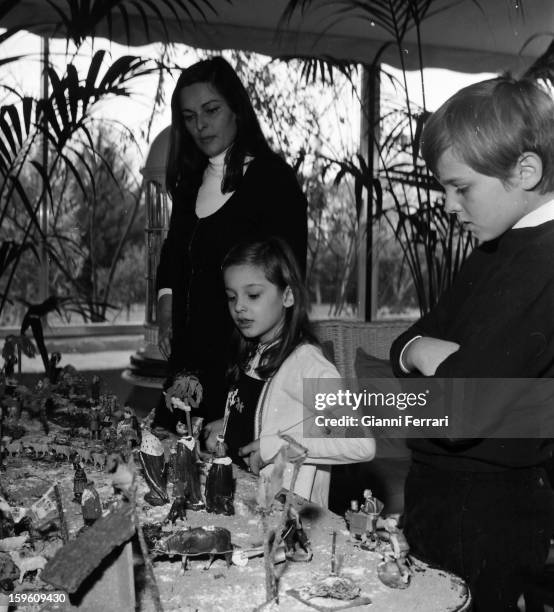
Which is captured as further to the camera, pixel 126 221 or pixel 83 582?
pixel 126 221

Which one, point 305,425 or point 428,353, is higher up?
point 428,353

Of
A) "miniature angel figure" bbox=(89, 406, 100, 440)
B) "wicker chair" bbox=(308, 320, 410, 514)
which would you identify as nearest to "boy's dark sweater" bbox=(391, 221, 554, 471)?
"miniature angel figure" bbox=(89, 406, 100, 440)

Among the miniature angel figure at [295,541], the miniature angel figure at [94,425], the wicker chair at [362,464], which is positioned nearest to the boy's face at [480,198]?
the miniature angel figure at [295,541]

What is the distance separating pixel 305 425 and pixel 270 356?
17 centimetres

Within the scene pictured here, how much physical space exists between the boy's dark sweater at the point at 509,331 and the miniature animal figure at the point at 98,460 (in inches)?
24.2

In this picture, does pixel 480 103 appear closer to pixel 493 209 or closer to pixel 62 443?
pixel 493 209

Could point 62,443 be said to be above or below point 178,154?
below

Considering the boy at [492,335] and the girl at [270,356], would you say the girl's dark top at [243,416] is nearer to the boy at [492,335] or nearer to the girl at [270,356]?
the girl at [270,356]

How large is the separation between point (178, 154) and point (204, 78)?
0.21m

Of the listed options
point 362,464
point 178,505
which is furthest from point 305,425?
point 362,464

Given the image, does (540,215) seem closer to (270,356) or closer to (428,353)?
(428,353)

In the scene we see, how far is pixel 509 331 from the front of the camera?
1.01 m

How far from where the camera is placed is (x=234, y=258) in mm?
1688

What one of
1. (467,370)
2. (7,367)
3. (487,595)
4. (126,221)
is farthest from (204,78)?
(126,221)
